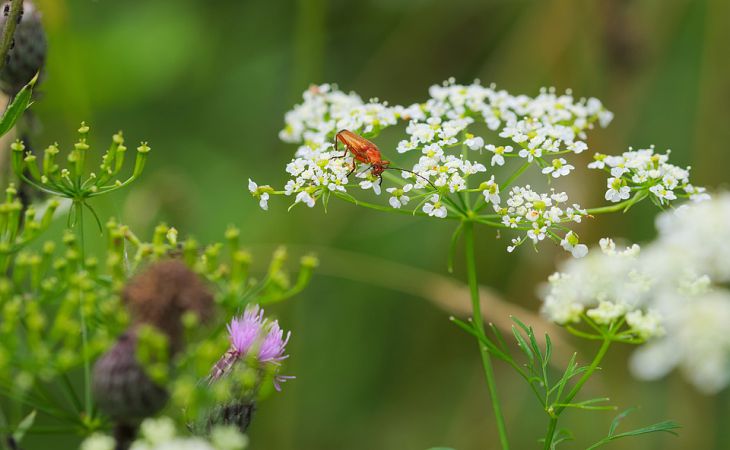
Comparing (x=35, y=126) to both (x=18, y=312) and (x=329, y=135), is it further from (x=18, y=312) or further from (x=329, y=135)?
(x=18, y=312)

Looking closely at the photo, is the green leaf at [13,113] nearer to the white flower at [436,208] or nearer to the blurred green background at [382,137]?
the white flower at [436,208]

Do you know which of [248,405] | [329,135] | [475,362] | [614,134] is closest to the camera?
[248,405]

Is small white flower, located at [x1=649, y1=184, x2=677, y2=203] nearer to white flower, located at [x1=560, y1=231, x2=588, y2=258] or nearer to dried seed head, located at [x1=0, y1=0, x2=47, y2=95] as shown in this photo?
white flower, located at [x1=560, y1=231, x2=588, y2=258]

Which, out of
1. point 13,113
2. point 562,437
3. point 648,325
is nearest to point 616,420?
point 562,437

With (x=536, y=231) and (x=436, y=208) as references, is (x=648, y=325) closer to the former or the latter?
(x=536, y=231)

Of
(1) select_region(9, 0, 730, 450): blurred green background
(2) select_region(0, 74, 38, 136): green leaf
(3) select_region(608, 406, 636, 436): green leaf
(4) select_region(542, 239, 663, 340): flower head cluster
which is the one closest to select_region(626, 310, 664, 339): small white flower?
(4) select_region(542, 239, 663, 340): flower head cluster

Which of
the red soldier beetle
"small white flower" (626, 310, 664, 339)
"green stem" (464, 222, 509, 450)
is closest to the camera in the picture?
"small white flower" (626, 310, 664, 339)

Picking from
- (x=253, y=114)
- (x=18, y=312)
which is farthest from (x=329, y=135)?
(x=253, y=114)
